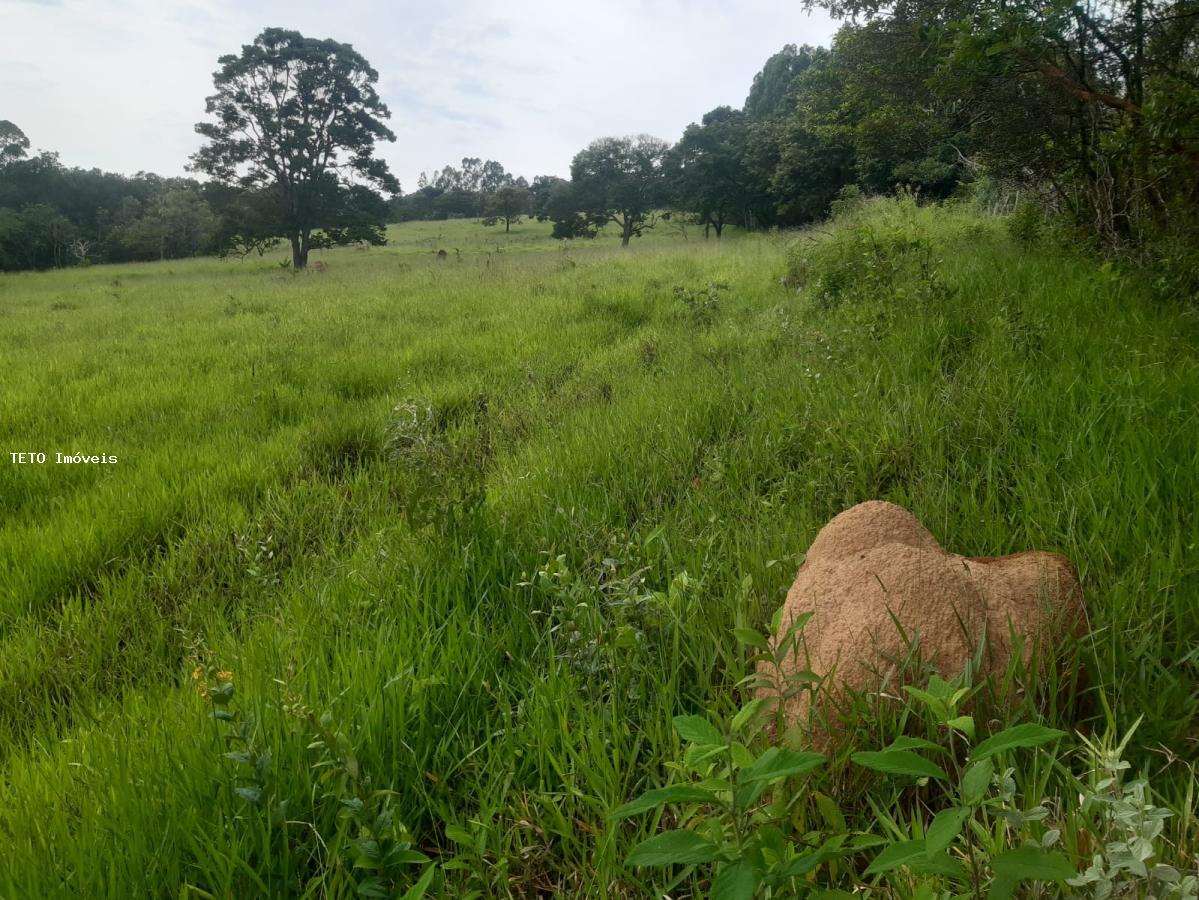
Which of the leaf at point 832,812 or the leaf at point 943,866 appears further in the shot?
the leaf at point 832,812

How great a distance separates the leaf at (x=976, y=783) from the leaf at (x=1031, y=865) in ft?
0.23

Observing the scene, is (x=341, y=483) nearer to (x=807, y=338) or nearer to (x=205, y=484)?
(x=205, y=484)

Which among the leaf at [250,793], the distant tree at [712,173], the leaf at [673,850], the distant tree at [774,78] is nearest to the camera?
the leaf at [673,850]

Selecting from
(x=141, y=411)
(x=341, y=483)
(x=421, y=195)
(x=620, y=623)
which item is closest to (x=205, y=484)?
(x=341, y=483)

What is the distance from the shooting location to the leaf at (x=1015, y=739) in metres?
0.86

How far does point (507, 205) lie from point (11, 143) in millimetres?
38004

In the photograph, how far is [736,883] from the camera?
2.82 feet

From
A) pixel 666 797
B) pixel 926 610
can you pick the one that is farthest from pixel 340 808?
pixel 926 610

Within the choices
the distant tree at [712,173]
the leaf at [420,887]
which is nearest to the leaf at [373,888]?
the leaf at [420,887]

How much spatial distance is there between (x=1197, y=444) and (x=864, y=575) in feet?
5.44

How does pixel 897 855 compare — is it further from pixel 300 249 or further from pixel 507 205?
pixel 507 205

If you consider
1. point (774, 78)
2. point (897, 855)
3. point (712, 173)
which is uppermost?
point (774, 78)

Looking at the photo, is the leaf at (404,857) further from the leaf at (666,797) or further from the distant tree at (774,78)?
the distant tree at (774,78)

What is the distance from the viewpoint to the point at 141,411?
5465 mm
